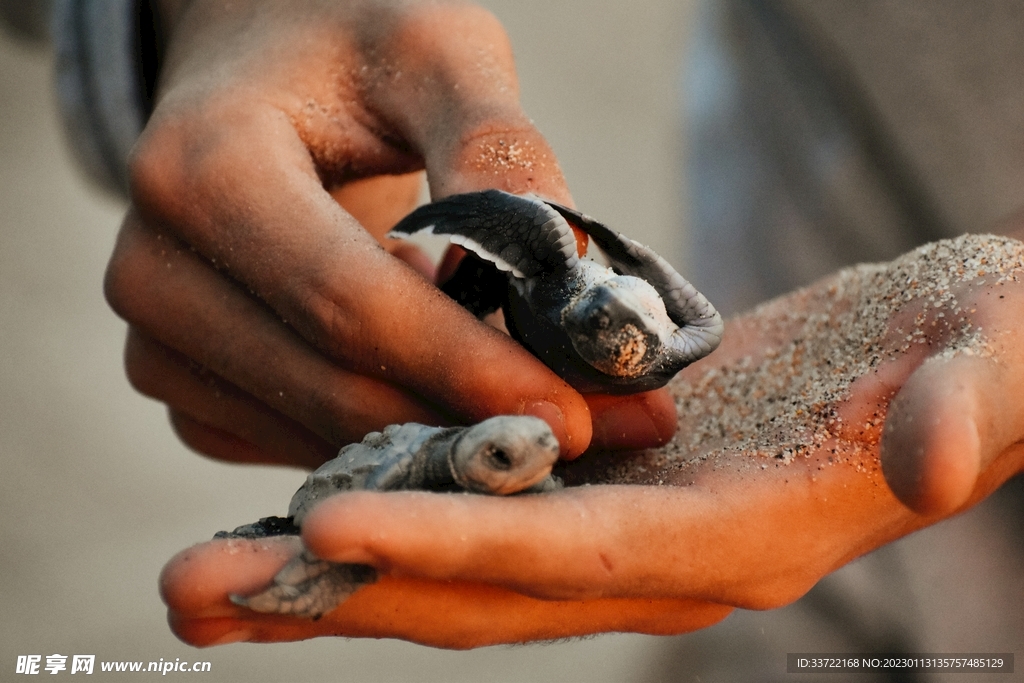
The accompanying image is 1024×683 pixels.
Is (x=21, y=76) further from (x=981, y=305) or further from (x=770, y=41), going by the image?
(x=981, y=305)

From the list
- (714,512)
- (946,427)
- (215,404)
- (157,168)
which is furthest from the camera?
(215,404)

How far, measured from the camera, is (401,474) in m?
0.60

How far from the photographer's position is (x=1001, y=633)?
3.69 feet

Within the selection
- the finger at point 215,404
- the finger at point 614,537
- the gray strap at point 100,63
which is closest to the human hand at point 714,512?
the finger at point 614,537

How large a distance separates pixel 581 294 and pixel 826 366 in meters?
0.32

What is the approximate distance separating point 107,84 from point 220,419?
0.49 metres

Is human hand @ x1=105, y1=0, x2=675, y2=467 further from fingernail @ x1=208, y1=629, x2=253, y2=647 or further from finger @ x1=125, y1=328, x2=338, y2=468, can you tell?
fingernail @ x1=208, y1=629, x2=253, y2=647

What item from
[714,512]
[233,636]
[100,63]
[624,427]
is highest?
[100,63]

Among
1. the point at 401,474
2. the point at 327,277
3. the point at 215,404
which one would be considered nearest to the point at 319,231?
the point at 327,277

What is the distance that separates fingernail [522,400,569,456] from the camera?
25.4 inches

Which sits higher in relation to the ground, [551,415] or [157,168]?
[157,168]

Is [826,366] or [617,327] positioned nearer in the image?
[617,327]

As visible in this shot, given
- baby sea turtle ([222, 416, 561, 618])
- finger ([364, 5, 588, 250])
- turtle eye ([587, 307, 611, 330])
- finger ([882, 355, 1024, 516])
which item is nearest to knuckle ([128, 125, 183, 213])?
finger ([364, 5, 588, 250])

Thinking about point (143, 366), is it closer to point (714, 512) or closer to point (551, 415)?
point (551, 415)
